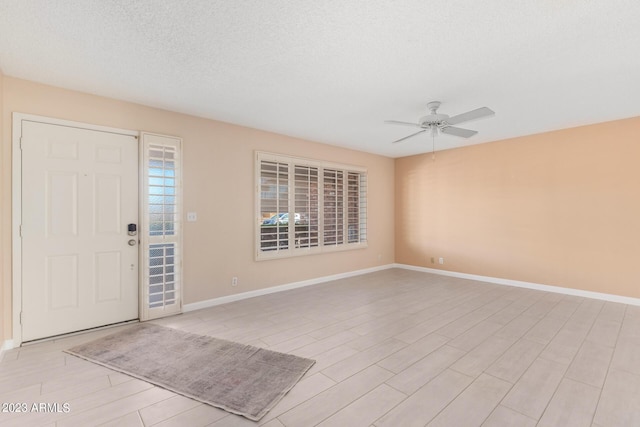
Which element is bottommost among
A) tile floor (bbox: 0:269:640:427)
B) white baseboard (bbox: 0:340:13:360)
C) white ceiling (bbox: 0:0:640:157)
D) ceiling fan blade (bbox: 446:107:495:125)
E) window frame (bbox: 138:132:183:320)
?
tile floor (bbox: 0:269:640:427)

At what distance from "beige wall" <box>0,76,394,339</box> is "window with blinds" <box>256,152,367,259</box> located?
175 millimetres

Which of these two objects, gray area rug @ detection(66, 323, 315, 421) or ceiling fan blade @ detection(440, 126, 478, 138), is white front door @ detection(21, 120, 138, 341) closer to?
gray area rug @ detection(66, 323, 315, 421)

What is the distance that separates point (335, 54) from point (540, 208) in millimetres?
4419

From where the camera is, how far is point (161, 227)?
142 inches

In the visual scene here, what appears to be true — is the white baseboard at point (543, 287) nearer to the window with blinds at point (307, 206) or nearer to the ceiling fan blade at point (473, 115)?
the window with blinds at point (307, 206)

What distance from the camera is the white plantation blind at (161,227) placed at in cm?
348

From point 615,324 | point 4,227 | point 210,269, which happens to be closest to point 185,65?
point 4,227

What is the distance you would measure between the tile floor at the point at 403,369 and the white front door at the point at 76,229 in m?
0.29

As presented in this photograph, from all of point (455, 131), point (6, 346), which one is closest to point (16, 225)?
point (6, 346)

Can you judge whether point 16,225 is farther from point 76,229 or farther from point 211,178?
point 211,178

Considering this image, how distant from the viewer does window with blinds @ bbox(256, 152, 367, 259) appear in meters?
4.62

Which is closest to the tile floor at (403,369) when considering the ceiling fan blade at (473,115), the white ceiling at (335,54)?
the ceiling fan blade at (473,115)

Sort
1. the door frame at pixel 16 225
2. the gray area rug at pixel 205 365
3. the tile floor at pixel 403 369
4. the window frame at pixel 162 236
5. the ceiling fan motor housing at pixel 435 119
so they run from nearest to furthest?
1. the tile floor at pixel 403 369
2. the gray area rug at pixel 205 365
3. the door frame at pixel 16 225
4. the ceiling fan motor housing at pixel 435 119
5. the window frame at pixel 162 236

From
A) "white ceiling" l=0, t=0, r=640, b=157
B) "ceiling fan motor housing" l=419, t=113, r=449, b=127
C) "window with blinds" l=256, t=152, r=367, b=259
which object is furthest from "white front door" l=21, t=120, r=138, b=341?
"ceiling fan motor housing" l=419, t=113, r=449, b=127
